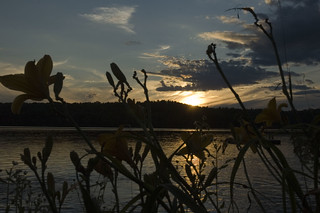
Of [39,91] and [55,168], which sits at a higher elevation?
[39,91]

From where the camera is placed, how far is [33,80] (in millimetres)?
717

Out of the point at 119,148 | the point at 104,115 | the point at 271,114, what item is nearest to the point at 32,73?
the point at 119,148

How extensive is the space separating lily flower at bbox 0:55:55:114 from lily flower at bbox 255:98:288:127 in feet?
2.21

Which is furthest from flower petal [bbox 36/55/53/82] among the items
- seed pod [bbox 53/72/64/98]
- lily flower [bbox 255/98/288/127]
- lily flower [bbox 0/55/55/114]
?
lily flower [bbox 255/98/288/127]

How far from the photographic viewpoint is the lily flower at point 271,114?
3.59ft

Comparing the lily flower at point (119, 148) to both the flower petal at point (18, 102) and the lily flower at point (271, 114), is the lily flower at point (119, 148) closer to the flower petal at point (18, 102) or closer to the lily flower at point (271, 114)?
the flower petal at point (18, 102)

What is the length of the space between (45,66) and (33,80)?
7 centimetres

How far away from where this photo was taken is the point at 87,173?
23.2 inches

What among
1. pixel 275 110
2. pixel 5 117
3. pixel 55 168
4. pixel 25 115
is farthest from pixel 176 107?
pixel 275 110

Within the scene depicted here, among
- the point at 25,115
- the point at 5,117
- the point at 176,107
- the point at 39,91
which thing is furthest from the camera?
the point at 5,117

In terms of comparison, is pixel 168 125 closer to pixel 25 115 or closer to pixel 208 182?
pixel 25 115

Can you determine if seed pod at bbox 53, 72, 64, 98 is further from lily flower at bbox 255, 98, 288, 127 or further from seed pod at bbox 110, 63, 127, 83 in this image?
lily flower at bbox 255, 98, 288, 127

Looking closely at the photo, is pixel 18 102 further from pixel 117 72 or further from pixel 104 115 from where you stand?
pixel 104 115

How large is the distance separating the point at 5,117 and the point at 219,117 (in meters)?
54.9
